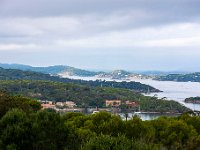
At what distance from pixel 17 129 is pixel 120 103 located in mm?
90384

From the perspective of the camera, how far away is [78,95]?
110 meters

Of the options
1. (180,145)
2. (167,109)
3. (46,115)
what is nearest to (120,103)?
(167,109)

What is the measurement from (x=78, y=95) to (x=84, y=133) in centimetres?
8756

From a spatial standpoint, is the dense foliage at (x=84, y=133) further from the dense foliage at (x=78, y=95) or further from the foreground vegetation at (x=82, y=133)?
the dense foliage at (x=78, y=95)

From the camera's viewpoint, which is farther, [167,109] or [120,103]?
[120,103]

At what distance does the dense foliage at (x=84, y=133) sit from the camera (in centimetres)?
1243

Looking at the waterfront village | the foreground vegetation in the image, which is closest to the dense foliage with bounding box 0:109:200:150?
the foreground vegetation

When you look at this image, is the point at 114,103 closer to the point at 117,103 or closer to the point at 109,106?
the point at 117,103

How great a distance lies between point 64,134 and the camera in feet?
58.3

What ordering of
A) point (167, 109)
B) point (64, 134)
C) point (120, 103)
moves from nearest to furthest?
point (64, 134)
point (167, 109)
point (120, 103)

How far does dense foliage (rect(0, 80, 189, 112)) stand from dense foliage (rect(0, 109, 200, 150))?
66.4m

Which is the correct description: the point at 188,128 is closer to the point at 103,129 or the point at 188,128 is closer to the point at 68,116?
the point at 103,129

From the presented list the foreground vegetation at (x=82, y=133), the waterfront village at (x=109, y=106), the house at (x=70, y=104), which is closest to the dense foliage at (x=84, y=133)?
the foreground vegetation at (x=82, y=133)

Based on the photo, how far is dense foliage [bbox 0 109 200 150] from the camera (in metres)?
12.4
